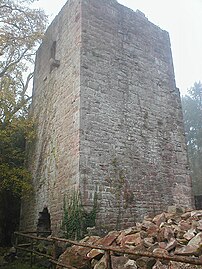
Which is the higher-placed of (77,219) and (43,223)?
(77,219)

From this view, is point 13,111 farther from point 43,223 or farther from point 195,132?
point 195,132

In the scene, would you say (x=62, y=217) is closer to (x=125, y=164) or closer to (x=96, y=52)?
(x=125, y=164)

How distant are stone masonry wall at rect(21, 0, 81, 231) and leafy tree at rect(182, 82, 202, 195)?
14.9 meters

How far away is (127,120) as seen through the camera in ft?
27.3

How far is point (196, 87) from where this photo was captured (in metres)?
25.8

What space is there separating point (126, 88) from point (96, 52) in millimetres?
1462

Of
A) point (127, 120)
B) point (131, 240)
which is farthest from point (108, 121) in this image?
point (131, 240)

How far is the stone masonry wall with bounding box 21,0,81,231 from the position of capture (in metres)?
7.50

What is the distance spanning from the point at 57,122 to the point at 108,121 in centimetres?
187

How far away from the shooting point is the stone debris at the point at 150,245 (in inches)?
146

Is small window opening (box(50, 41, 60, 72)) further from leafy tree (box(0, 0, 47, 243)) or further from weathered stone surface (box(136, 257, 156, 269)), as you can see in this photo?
weathered stone surface (box(136, 257, 156, 269))

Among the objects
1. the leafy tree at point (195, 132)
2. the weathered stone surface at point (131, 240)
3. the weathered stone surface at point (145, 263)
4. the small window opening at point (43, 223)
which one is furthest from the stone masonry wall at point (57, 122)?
the leafy tree at point (195, 132)

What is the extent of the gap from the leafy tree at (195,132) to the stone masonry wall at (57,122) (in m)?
14.9

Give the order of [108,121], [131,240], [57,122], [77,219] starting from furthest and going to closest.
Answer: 1. [57,122]
2. [108,121]
3. [77,219]
4. [131,240]
